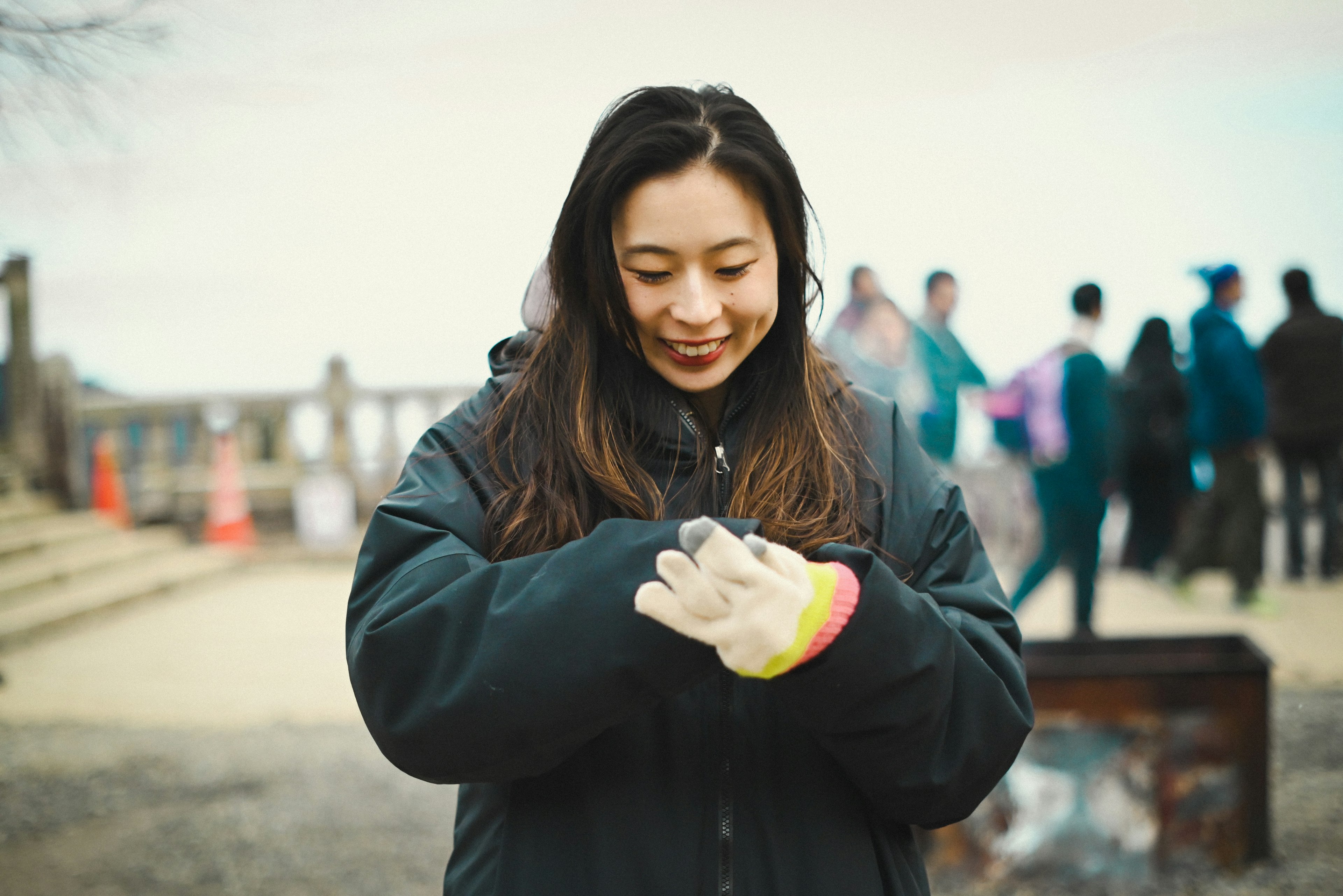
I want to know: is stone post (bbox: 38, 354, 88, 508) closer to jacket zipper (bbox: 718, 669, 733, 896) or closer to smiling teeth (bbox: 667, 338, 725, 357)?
smiling teeth (bbox: 667, 338, 725, 357)

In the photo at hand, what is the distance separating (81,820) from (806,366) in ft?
9.92

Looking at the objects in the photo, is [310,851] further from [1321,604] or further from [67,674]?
[1321,604]

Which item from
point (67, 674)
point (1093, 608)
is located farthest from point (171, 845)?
point (1093, 608)

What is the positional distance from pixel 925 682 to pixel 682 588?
0.29 meters

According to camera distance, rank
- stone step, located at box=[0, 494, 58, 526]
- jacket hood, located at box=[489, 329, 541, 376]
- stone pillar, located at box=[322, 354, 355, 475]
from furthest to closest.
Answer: stone pillar, located at box=[322, 354, 355, 475] < stone step, located at box=[0, 494, 58, 526] < jacket hood, located at box=[489, 329, 541, 376]

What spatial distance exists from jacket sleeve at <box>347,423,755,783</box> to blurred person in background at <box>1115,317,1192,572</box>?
472 centimetres

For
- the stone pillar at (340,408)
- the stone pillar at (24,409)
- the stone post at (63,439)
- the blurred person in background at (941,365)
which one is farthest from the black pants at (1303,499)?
the stone post at (63,439)

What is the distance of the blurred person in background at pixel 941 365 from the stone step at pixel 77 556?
14.5 feet

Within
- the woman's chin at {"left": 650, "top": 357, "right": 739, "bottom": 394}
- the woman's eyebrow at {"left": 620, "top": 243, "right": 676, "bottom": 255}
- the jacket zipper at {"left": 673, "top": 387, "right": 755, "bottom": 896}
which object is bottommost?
the jacket zipper at {"left": 673, "top": 387, "right": 755, "bottom": 896}

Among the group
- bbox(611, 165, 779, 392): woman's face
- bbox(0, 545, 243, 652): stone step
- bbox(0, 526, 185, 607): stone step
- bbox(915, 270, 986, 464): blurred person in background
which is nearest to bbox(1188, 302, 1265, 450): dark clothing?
bbox(915, 270, 986, 464): blurred person in background

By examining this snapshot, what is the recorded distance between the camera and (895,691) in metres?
0.90

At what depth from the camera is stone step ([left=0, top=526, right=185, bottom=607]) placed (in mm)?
4645

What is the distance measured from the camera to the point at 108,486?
6.83 metres

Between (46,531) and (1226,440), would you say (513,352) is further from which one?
(46,531)
